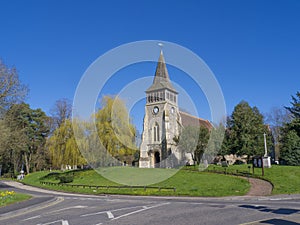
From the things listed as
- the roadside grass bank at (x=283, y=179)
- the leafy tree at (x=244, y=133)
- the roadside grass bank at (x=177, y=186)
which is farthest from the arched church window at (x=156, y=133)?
the roadside grass bank at (x=283, y=179)

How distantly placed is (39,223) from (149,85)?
60.1 metres

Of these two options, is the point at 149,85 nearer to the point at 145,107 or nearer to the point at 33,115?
the point at 145,107

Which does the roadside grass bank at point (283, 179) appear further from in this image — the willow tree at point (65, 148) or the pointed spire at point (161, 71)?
the pointed spire at point (161, 71)

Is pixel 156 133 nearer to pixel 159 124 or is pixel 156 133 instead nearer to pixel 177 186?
pixel 159 124

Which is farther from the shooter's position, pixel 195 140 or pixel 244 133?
pixel 244 133

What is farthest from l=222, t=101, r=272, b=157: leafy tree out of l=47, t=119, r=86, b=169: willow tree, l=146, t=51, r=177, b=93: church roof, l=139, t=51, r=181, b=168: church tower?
l=47, t=119, r=86, b=169: willow tree

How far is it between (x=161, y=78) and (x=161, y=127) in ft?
43.7

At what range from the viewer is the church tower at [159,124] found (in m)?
61.6

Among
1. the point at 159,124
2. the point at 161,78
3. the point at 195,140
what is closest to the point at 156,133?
the point at 159,124

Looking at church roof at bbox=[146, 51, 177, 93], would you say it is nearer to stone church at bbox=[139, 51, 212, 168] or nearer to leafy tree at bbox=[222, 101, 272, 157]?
stone church at bbox=[139, 51, 212, 168]

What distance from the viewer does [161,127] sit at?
2506 inches

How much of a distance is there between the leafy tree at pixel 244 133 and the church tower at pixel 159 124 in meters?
10.9

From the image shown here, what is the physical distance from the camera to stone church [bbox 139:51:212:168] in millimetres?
60812

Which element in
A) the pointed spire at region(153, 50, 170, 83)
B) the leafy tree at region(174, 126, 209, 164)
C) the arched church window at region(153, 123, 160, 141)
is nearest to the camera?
the leafy tree at region(174, 126, 209, 164)
